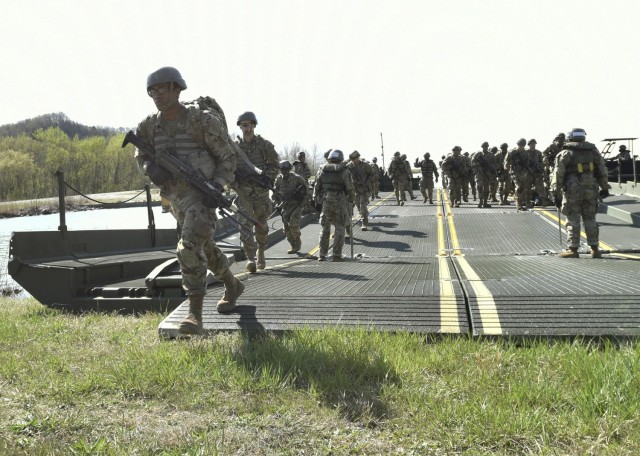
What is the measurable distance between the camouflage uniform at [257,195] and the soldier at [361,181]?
262 inches

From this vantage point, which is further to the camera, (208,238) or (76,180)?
(76,180)

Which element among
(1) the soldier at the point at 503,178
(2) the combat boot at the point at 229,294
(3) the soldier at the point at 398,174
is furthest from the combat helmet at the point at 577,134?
(3) the soldier at the point at 398,174

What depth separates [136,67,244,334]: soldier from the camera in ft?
16.2

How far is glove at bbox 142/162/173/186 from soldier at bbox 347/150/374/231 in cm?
1106

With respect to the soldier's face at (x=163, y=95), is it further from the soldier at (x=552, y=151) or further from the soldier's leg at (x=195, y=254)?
the soldier at (x=552, y=151)

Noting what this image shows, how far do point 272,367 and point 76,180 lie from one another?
91.9m

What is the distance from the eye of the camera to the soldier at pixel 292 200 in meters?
12.5

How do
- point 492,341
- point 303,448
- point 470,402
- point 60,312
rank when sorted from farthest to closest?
point 60,312 → point 492,341 → point 470,402 → point 303,448

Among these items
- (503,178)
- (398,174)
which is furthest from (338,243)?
(503,178)

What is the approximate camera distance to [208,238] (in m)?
5.07

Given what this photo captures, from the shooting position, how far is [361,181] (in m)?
16.8

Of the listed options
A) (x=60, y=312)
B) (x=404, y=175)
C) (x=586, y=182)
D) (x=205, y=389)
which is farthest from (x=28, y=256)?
(x=404, y=175)

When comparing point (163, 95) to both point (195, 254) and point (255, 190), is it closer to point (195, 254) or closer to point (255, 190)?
point (195, 254)

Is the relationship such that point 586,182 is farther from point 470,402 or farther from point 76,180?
point 76,180
